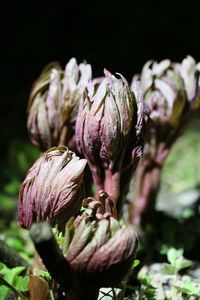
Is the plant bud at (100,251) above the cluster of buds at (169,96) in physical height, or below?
below

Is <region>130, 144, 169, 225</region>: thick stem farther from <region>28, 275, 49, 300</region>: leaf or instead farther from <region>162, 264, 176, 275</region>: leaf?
<region>28, 275, 49, 300</region>: leaf

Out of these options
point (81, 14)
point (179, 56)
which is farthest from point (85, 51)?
point (179, 56)

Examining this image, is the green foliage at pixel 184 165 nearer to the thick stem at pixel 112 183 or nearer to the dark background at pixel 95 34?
the dark background at pixel 95 34

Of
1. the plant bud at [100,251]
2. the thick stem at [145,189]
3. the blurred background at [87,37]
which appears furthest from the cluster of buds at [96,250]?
the blurred background at [87,37]

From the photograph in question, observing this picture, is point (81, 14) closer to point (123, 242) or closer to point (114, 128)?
point (114, 128)

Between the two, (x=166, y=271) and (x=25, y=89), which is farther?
(x=25, y=89)
